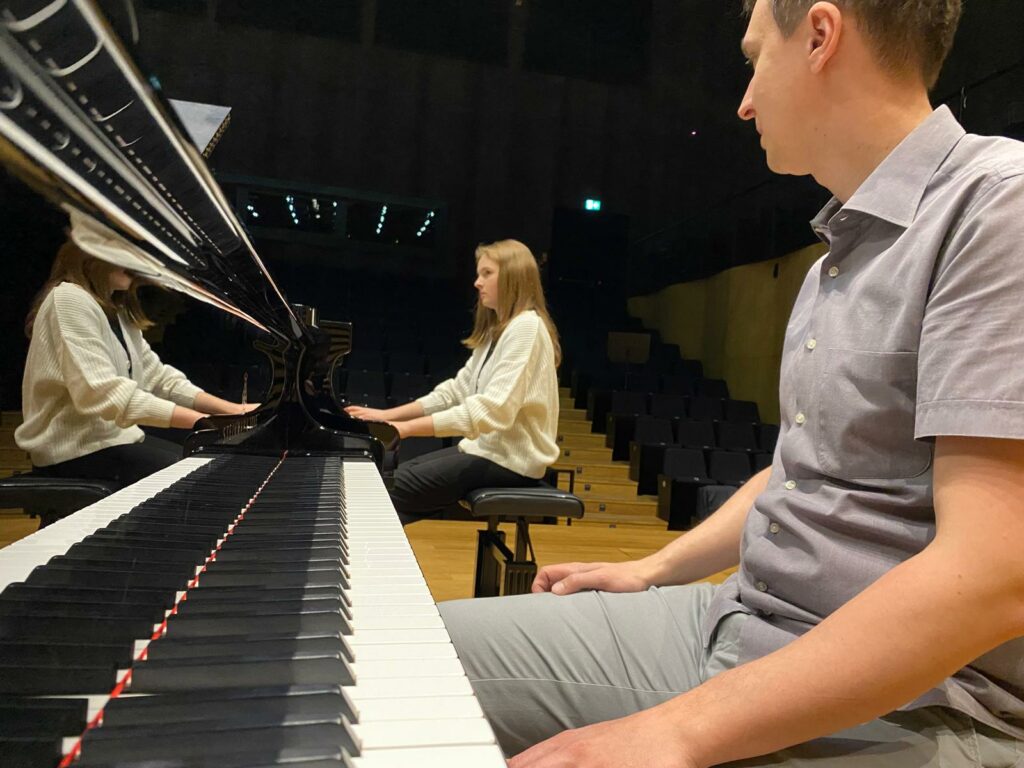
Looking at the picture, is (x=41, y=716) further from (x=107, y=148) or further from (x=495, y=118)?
(x=495, y=118)

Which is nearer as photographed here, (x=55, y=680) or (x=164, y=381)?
(x=55, y=680)

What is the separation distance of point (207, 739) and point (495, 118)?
10171mm

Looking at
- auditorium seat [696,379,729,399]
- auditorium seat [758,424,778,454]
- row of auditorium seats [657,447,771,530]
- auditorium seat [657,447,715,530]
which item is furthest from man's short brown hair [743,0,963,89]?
auditorium seat [696,379,729,399]

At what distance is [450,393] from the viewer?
382 cm

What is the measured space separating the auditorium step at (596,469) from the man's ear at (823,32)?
221 inches

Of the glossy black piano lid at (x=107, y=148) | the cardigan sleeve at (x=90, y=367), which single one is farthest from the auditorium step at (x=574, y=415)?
the cardigan sleeve at (x=90, y=367)

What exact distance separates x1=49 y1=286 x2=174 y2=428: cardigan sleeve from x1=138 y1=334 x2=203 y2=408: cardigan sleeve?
20 mm

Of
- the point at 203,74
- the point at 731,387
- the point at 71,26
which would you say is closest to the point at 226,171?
the point at 203,74

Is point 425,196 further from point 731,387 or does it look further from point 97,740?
point 97,740

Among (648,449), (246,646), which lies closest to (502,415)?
(246,646)

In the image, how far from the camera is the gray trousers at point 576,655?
3.44ft

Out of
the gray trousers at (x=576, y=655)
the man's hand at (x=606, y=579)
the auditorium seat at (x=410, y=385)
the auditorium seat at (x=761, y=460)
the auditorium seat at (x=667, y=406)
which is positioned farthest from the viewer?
the auditorium seat at (x=667, y=406)

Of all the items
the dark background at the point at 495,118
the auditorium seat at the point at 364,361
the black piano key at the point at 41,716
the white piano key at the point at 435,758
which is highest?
the dark background at the point at 495,118

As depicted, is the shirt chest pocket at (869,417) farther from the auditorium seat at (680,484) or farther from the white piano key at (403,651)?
the auditorium seat at (680,484)
